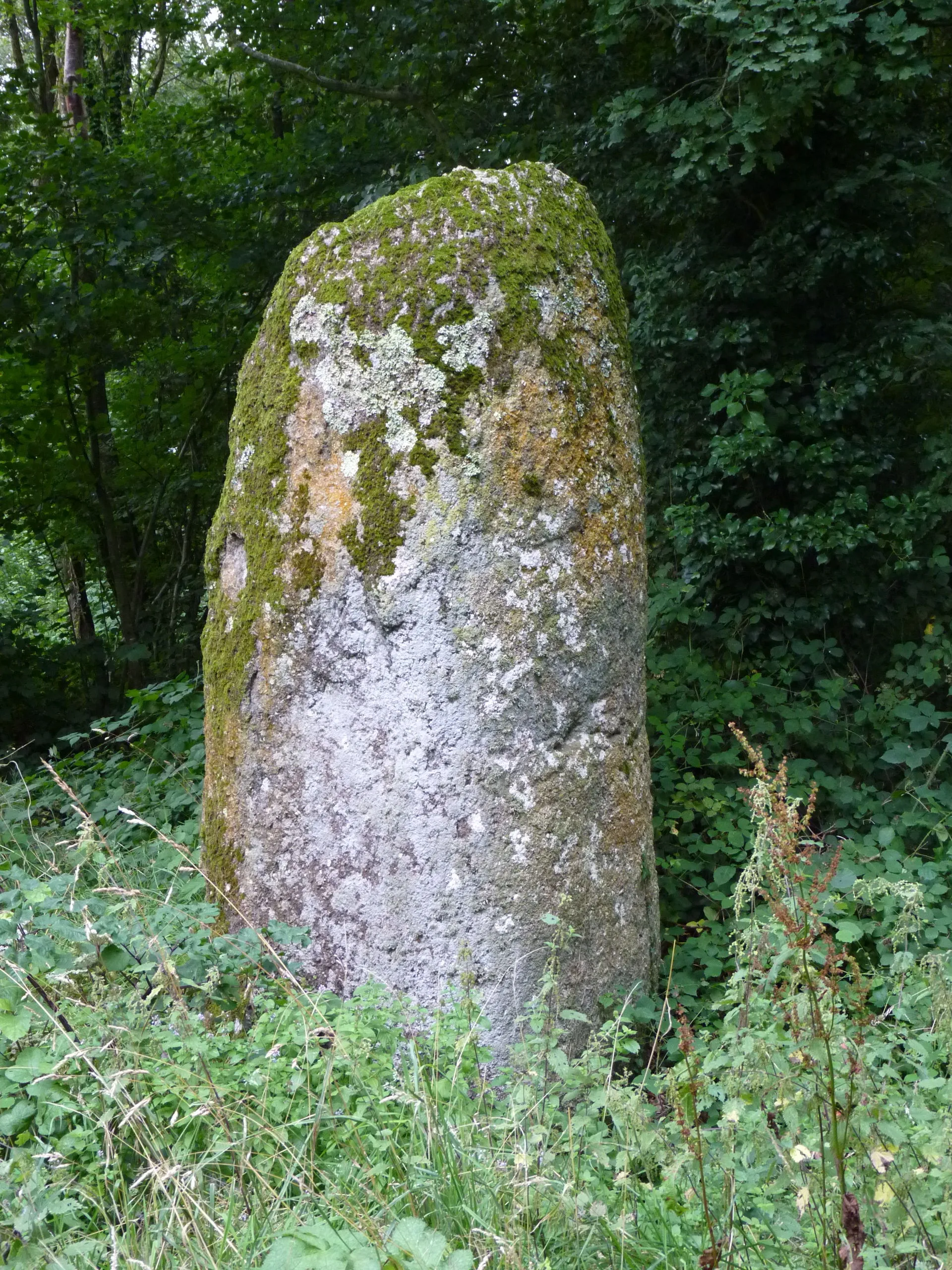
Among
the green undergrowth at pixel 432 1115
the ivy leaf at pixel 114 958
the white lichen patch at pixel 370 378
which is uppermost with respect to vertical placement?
the white lichen patch at pixel 370 378

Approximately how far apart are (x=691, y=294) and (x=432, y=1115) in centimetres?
440

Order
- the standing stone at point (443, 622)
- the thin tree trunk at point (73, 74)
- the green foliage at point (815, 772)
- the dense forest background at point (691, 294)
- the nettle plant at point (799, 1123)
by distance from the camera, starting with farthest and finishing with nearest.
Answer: the thin tree trunk at point (73, 74) → the dense forest background at point (691, 294) → the green foliage at point (815, 772) → the standing stone at point (443, 622) → the nettle plant at point (799, 1123)

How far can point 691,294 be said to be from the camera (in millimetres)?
5336

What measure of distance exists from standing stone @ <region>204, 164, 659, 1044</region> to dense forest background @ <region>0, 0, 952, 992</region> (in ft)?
2.47

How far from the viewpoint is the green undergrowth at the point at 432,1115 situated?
168 centimetres

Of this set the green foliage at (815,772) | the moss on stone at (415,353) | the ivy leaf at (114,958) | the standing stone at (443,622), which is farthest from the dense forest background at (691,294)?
the ivy leaf at (114,958)

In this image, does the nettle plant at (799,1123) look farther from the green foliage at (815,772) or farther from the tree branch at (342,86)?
the tree branch at (342,86)

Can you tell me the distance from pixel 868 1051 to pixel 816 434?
3.35 metres

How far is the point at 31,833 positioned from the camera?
4.67 m

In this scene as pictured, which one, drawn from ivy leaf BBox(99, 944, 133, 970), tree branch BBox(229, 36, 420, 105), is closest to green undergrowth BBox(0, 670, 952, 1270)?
ivy leaf BBox(99, 944, 133, 970)

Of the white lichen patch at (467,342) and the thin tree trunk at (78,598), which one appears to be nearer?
the white lichen patch at (467,342)

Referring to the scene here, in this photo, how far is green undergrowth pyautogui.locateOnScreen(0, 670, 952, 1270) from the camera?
1.68m

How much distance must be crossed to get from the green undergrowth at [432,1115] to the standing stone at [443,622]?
0.71ft

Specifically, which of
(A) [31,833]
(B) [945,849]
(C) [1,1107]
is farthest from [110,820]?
(B) [945,849]
